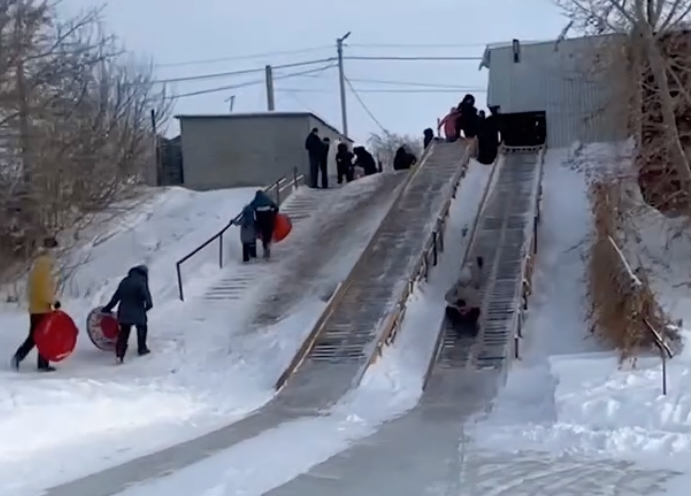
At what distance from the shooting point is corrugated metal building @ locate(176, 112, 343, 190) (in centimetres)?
3356

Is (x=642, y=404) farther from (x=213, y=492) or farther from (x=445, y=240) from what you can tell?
(x=445, y=240)

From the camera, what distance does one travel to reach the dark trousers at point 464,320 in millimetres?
17891

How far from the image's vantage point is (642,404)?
1146cm

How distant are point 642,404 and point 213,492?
15.8ft

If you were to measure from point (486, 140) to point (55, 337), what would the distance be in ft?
60.4

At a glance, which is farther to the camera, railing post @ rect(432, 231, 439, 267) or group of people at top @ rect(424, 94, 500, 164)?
group of people at top @ rect(424, 94, 500, 164)

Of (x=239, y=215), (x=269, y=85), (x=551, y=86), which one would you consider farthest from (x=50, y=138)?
(x=269, y=85)

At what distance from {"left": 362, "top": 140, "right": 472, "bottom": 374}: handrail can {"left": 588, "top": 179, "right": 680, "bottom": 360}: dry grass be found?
10.1 ft

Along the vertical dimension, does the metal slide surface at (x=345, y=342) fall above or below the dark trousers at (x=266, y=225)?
below

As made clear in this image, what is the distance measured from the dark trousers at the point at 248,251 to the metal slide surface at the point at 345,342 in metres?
2.70

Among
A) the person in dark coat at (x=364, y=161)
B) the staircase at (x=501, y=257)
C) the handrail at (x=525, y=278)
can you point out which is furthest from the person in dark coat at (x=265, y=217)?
the person in dark coat at (x=364, y=161)

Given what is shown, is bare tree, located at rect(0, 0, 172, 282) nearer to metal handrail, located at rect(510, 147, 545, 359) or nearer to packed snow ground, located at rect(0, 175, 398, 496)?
packed snow ground, located at rect(0, 175, 398, 496)

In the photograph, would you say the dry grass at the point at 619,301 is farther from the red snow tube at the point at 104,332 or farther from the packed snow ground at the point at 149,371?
the red snow tube at the point at 104,332

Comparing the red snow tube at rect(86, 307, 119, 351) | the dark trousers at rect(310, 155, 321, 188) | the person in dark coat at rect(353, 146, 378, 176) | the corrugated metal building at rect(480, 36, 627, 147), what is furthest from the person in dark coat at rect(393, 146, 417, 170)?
the red snow tube at rect(86, 307, 119, 351)
